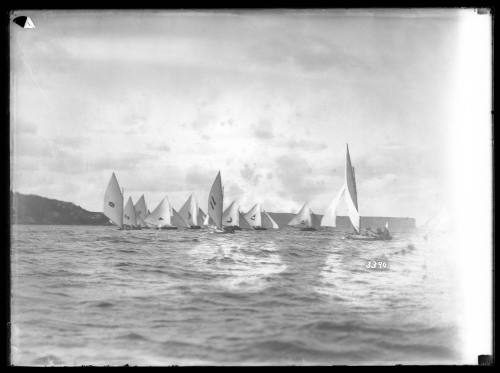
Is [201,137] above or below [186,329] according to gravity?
above

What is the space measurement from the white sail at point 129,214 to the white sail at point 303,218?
1686mm

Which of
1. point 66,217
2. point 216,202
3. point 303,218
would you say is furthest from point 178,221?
point 303,218

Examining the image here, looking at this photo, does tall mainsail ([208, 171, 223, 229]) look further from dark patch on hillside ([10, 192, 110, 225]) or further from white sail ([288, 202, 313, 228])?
dark patch on hillside ([10, 192, 110, 225])

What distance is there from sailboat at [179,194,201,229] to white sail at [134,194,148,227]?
391 mm

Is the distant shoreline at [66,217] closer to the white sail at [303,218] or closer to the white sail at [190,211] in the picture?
the white sail at [303,218]

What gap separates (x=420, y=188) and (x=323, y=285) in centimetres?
148

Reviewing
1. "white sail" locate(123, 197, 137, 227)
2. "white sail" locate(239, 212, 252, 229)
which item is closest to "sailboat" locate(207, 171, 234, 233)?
Answer: "white sail" locate(239, 212, 252, 229)

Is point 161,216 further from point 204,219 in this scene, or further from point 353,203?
point 353,203

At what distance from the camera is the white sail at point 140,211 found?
18.3 feet

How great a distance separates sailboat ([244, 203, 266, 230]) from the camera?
214 inches

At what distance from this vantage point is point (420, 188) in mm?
5633

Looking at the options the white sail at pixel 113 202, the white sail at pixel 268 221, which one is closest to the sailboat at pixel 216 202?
the white sail at pixel 268 221

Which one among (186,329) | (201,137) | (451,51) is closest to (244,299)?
(186,329)
